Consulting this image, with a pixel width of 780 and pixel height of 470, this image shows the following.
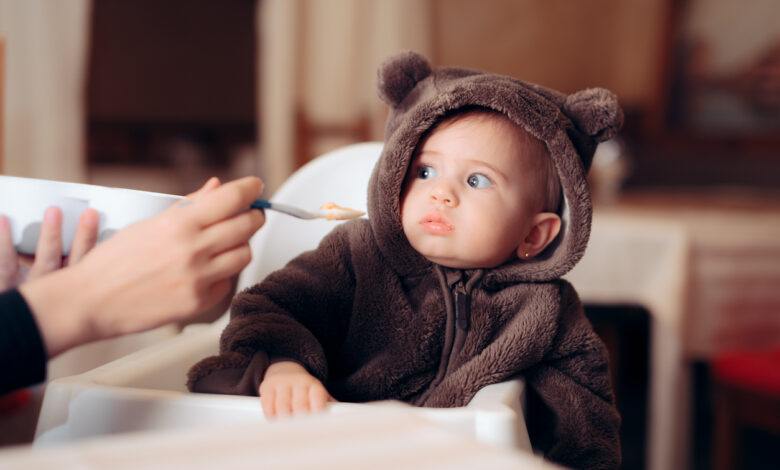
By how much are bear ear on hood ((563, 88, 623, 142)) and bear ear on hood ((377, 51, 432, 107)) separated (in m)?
0.17

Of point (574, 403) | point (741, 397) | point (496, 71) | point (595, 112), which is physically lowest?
point (741, 397)

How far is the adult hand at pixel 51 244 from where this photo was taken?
0.51 m

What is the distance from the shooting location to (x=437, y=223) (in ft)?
2.14

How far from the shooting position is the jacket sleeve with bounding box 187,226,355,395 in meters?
0.59

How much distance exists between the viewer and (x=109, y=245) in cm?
44

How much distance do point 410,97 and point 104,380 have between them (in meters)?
0.43

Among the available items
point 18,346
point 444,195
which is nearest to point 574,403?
point 444,195

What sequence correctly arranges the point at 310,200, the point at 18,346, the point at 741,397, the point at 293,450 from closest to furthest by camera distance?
the point at 293,450
the point at 18,346
the point at 310,200
the point at 741,397

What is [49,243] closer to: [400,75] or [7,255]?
[7,255]

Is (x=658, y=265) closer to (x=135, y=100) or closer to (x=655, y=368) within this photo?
(x=655, y=368)

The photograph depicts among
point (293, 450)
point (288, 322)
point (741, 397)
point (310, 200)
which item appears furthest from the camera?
point (741, 397)

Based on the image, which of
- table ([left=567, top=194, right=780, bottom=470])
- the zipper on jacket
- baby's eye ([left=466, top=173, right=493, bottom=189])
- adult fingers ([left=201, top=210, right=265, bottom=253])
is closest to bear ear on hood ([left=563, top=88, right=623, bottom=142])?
baby's eye ([left=466, top=173, right=493, bottom=189])

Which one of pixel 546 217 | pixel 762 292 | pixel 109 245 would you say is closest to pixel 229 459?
pixel 109 245

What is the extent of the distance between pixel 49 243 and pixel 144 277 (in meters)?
0.13
